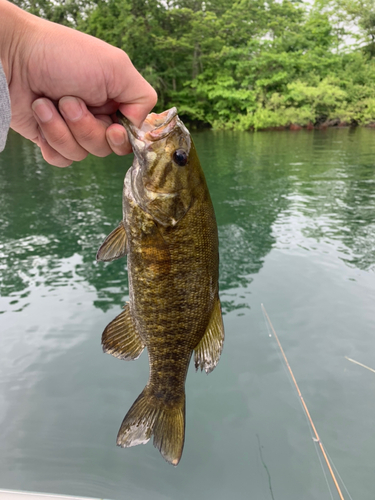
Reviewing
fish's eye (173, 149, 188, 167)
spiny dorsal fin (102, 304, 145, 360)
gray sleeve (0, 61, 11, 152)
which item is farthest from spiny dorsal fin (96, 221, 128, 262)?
gray sleeve (0, 61, 11, 152)

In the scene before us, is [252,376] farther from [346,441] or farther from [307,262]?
[307,262]

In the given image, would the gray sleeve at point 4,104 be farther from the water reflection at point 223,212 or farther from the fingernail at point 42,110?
the water reflection at point 223,212

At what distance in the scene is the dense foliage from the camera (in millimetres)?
35438

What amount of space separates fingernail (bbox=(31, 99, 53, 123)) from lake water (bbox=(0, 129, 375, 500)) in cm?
345

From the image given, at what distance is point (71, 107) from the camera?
1.98m

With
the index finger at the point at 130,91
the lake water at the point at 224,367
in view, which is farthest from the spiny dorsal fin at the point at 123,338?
the lake water at the point at 224,367

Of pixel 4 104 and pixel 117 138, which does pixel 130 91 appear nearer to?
pixel 117 138

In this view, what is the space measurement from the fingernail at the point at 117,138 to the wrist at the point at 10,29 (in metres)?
0.56

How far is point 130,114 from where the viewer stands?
1949 millimetres

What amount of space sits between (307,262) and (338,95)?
3416 centimetres

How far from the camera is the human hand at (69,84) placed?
177 centimetres

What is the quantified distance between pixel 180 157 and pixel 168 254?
466 mm

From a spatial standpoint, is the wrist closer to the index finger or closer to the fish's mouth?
the index finger

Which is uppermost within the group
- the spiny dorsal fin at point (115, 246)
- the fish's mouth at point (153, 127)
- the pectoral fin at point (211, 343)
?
the fish's mouth at point (153, 127)
